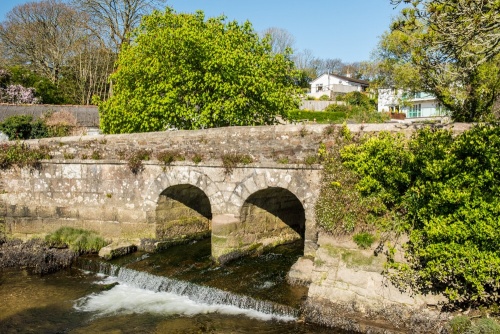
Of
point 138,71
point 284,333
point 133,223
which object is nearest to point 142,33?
point 138,71

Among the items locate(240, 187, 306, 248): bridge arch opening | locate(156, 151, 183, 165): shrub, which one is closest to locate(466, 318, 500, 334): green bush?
locate(240, 187, 306, 248): bridge arch opening

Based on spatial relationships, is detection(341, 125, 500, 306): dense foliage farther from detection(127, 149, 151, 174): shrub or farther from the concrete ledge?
the concrete ledge

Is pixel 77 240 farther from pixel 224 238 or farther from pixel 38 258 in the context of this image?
pixel 224 238

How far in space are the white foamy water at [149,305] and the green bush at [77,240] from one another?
2.91 meters

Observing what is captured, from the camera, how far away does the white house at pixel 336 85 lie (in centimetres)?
6625

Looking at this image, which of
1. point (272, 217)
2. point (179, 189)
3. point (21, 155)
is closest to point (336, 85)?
point (272, 217)

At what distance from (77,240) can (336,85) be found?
5720cm

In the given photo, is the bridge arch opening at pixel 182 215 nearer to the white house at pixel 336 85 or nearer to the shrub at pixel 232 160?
the shrub at pixel 232 160

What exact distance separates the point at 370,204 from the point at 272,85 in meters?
8.25

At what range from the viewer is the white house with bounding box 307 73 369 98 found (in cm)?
6625

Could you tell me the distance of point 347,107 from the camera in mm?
46250

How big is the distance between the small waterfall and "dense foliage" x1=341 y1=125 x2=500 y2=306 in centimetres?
255

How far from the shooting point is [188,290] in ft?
34.7

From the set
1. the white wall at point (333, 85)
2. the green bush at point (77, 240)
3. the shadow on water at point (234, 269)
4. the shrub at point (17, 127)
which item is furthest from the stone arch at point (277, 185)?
the white wall at point (333, 85)
